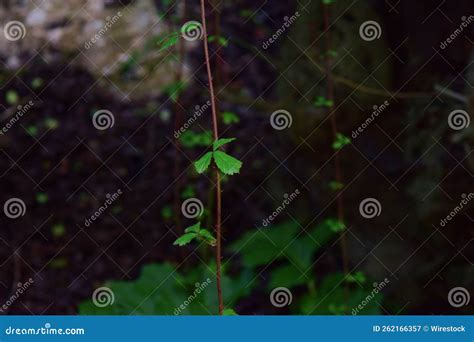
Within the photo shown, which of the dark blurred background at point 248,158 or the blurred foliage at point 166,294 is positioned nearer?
the blurred foliage at point 166,294

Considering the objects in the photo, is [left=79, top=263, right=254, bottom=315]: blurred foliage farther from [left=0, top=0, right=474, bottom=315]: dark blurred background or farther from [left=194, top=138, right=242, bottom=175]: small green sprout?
[left=194, top=138, right=242, bottom=175]: small green sprout

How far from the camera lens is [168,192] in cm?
427

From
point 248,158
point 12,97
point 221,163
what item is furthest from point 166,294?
point 12,97

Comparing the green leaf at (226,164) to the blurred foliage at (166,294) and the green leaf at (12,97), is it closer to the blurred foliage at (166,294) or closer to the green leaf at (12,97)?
the blurred foliage at (166,294)

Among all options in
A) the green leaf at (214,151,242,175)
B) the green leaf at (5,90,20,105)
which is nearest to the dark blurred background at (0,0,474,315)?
the green leaf at (5,90,20,105)

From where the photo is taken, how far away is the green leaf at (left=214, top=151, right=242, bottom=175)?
1.72 m

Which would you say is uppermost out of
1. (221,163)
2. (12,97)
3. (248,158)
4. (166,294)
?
(221,163)

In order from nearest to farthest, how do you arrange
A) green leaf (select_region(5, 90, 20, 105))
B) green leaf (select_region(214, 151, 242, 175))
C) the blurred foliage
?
green leaf (select_region(214, 151, 242, 175))
the blurred foliage
green leaf (select_region(5, 90, 20, 105))

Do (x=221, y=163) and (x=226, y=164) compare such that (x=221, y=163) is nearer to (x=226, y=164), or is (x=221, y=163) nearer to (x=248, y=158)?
(x=226, y=164)

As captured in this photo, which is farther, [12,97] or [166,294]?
[12,97]

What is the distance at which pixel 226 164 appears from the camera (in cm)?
174

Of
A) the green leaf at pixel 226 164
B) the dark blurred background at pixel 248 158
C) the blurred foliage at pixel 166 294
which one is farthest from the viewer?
the dark blurred background at pixel 248 158

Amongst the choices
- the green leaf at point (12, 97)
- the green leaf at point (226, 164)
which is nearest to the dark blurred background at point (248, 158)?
the green leaf at point (12, 97)

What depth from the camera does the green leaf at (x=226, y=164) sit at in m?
1.72
